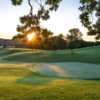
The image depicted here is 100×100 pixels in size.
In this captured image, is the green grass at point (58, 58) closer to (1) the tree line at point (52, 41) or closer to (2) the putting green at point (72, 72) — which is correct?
(1) the tree line at point (52, 41)

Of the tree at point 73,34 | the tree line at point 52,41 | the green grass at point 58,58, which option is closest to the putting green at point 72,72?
the tree line at point 52,41

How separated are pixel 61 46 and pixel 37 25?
44.0 m

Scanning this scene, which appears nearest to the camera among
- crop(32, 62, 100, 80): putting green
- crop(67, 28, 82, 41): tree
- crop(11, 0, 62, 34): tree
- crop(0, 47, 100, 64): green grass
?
crop(11, 0, 62, 34): tree

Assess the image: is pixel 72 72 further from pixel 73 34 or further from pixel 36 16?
pixel 73 34

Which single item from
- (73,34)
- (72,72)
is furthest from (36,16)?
(73,34)

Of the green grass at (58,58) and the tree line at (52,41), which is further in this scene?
the green grass at (58,58)

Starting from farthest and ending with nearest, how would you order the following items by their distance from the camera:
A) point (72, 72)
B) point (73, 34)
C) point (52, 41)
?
point (73, 34) < point (52, 41) < point (72, 72)

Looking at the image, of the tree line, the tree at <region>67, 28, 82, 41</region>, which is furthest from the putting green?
the tree at <region>67, 28, 82, 41</region>

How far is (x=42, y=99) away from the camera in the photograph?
4.96m

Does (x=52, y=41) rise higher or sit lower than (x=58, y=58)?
higher

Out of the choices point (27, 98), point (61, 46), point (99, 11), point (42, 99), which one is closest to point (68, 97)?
point (42, 99)

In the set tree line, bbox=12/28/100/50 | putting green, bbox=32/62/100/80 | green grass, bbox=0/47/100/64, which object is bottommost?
putting green, bbox=32/62/100/80

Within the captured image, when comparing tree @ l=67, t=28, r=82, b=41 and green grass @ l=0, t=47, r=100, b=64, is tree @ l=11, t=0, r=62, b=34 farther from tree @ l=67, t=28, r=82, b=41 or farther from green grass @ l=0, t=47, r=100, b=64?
tree @ l=67, t=28, r=82, b=41

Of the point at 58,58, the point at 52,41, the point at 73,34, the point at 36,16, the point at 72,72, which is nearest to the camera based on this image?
the point at 36,16
